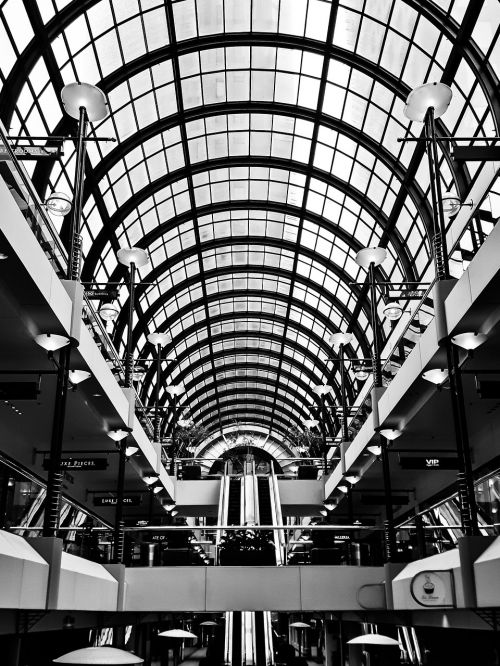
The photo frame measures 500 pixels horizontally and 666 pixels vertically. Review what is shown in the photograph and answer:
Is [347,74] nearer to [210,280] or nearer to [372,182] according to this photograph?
[372,182]

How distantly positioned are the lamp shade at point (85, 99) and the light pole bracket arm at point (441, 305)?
876cm

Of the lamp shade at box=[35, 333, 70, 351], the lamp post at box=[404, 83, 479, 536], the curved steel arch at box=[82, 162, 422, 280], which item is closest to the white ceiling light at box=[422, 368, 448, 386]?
the lamp post at box=[404, 83, 479, 536]

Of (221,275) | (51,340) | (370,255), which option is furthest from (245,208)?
(51,340)

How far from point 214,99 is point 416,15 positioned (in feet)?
34.7

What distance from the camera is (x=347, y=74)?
29.9m

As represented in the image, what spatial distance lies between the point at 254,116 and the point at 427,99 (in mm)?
18805

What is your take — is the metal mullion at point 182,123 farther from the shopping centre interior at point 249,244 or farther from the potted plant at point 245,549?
the potted plant at point 245,549

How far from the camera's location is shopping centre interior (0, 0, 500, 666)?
14859mm

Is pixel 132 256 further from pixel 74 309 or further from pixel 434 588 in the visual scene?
pixel 434 588

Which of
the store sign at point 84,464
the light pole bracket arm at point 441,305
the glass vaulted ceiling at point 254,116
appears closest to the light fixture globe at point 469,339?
the light pole bracket arm at point 441,305

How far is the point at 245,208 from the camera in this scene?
131 ft

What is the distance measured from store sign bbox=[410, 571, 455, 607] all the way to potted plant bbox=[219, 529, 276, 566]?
28.9 ft

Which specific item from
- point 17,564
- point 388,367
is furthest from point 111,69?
point 17,564

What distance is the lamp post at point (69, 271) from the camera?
14820 millimetres
